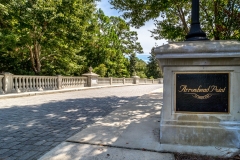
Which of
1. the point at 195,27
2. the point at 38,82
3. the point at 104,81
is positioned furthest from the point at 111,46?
the point at 195,27

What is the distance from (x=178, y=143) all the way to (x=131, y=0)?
6585 millimetres

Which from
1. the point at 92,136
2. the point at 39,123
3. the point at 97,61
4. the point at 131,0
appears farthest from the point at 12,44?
the point at 97,61

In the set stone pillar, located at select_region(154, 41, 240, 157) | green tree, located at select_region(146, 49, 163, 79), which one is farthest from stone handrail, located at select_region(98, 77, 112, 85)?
green tree, located at select_region(146, 49, 163, 79)

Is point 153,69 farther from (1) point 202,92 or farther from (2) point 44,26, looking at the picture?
Result: (1) point 202,92

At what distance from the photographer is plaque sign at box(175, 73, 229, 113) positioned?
2.81 m

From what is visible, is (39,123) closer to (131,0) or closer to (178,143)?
(178,143)

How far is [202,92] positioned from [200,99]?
121mm

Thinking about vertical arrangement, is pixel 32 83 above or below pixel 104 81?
above

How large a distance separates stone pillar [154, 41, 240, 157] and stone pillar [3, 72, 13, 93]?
33.8 ft

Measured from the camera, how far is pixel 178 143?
9.44ft

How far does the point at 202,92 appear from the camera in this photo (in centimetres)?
289

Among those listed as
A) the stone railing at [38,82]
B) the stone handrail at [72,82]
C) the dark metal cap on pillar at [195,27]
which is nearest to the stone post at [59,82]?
the stone railing at [38,82]

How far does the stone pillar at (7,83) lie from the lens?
33.2 feet

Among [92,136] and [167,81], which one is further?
[92,136]
